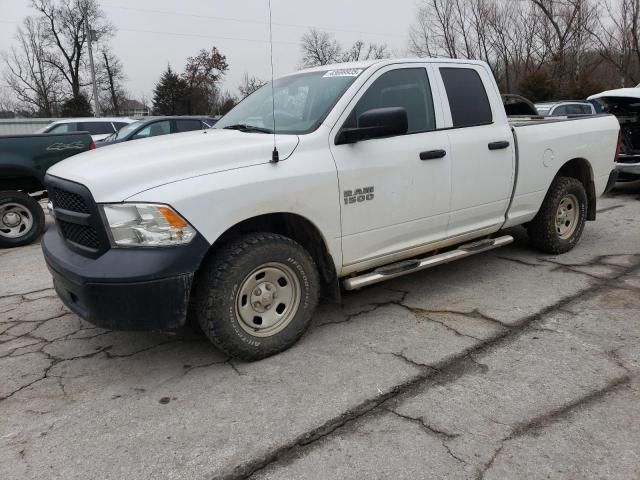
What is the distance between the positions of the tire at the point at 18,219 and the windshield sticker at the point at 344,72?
509 cm

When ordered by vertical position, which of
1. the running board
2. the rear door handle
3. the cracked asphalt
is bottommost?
the cracked asphalt

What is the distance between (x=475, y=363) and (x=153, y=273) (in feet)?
6.78

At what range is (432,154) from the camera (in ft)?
13.3

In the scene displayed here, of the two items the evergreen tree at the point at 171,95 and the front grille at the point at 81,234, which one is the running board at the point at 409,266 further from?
the evergreen tree at the point at 171,95

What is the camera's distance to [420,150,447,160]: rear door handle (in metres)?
4.01

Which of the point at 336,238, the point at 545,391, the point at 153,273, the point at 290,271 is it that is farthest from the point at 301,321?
the point at 545,391

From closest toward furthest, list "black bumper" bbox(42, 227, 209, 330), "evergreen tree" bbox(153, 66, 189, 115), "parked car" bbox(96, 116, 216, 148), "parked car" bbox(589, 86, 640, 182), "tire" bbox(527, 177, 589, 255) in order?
"black bumper" bbox(42, 227, 209, 330)
"tire" bbox(527, 177, 589, 255)
"parked car" bbox(589, 86, 640, 182)
"parked car" bbox(96, 116, 216, 148)
"evergreen tree" bbox(153, 66, 189, 115)

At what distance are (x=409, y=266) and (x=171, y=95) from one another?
153 ft

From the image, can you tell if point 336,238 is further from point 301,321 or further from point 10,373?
point 10,373

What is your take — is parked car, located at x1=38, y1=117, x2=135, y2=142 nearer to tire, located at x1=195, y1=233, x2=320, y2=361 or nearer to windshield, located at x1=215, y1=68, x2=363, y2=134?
windshield, located at x1=215, y1=68, x2=363, y2=134

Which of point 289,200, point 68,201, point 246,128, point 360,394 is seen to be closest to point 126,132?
point 246,128

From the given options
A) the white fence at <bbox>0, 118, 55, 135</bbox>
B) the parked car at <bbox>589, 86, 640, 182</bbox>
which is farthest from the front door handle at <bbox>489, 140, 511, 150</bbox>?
the white fence at <bbox>0, 118, 55, 135</bbox>

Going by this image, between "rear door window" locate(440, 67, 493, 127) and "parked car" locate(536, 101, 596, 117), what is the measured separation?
9.42 metres

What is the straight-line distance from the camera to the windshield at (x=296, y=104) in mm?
3775
